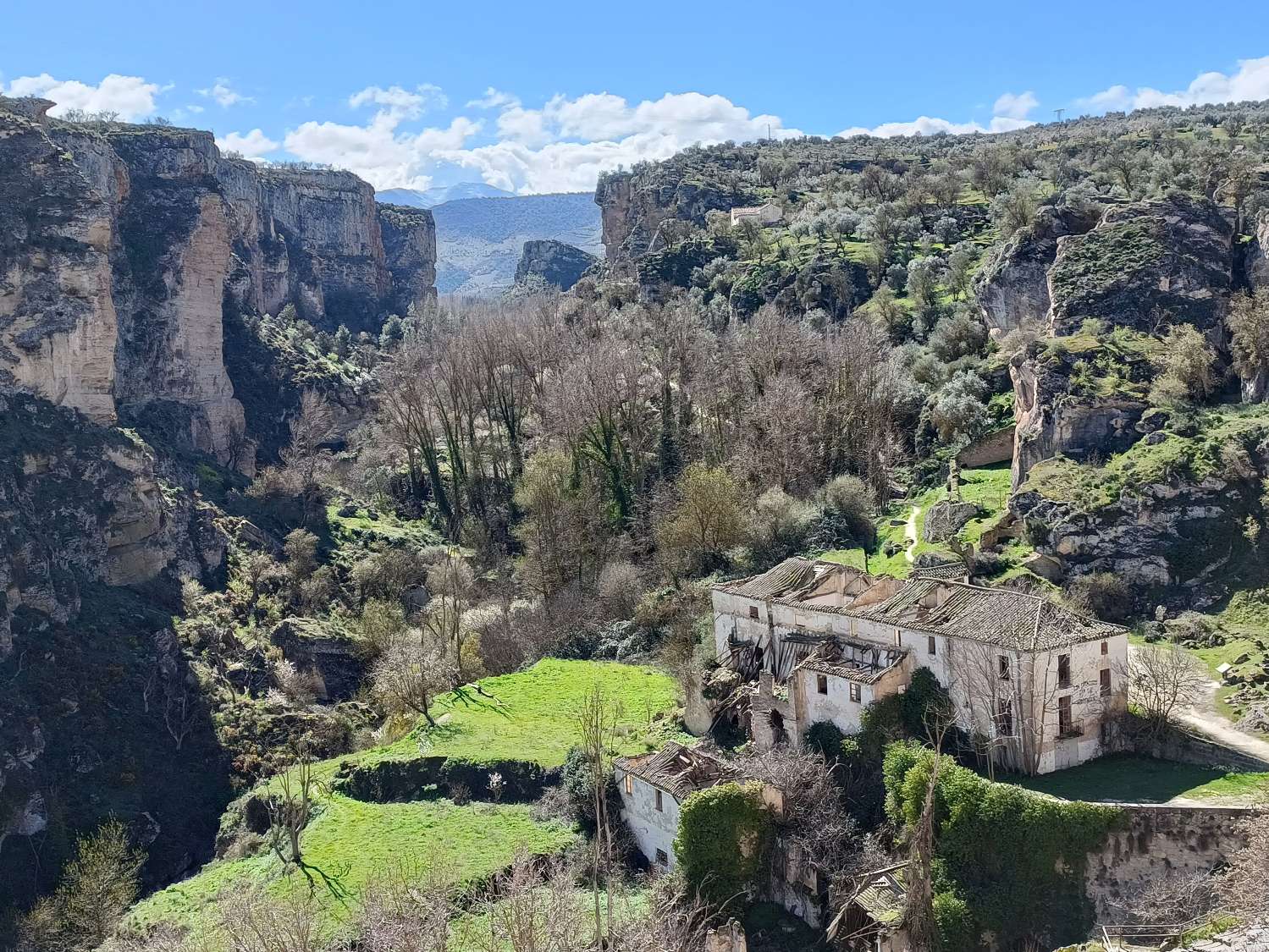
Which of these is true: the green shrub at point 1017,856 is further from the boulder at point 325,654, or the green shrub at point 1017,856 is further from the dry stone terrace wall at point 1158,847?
the boulder at point 325,654

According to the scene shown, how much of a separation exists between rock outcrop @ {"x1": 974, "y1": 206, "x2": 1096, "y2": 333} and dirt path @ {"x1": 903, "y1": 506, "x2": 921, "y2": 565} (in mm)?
9524

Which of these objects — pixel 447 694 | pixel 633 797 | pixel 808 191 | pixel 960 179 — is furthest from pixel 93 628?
pixel 808 191

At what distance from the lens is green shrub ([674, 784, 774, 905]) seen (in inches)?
909

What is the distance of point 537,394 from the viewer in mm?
52719

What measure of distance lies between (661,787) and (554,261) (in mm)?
126486

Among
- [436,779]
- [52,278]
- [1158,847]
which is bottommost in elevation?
[436,779]

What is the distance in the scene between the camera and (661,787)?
2469cm

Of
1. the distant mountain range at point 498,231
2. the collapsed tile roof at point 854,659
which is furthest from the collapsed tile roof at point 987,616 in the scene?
the distant mountain range at point 498,231

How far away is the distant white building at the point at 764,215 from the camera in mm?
81188

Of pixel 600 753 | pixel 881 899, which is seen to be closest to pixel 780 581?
pixel 600 753

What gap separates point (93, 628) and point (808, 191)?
6427 centimetres

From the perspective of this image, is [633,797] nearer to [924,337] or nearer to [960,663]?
[960,663]

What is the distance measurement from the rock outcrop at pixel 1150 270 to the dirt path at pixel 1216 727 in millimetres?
16175

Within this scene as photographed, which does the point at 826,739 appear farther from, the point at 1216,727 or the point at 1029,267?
the point at 1029,267
